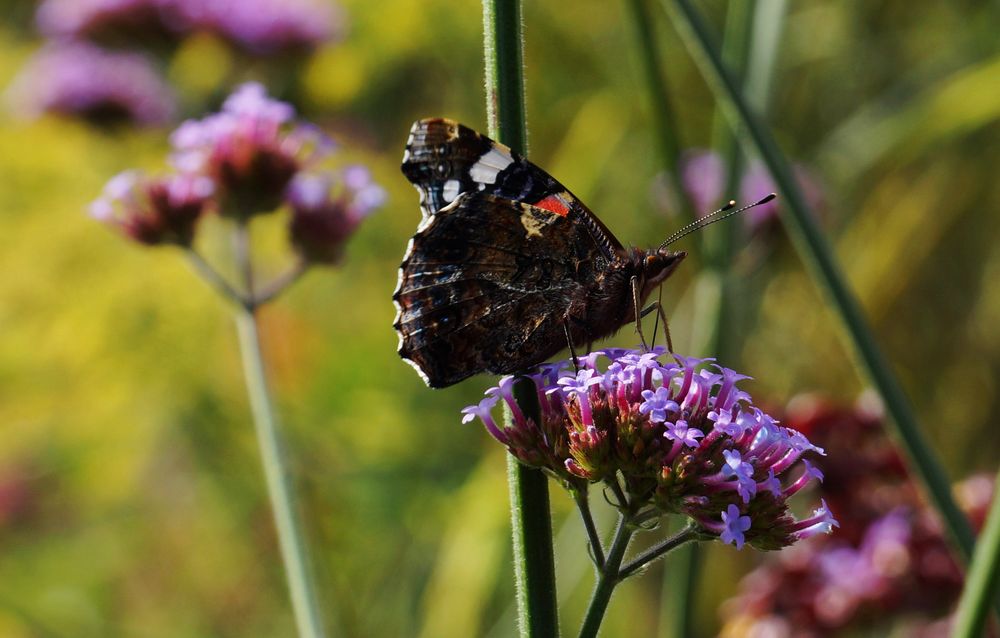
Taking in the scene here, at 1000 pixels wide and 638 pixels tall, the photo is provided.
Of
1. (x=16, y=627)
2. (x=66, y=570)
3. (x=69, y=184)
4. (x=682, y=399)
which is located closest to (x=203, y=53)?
(x=69, y=184)

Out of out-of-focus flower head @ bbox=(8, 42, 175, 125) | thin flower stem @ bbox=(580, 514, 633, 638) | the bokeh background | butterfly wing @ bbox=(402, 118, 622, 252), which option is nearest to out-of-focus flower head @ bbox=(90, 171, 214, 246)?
butterfly wing @ bbox=(402, 118, 622, 252)

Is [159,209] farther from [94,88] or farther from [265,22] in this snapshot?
[94,88]

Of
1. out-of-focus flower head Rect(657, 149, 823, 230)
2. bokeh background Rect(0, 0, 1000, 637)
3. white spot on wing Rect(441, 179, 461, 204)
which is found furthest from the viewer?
bokeh background Rect(0, 0, 1000, 637)

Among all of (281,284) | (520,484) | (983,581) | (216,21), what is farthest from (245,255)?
(216,21)

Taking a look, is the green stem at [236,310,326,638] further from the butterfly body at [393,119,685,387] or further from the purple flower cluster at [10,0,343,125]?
the purple flower cluster at [10,0,343,125]

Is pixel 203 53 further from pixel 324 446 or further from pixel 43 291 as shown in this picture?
pixel 324 446

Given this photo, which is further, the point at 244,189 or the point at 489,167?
the point at 244,189

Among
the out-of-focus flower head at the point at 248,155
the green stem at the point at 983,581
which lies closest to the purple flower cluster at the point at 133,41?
the out-of-focus flower head at the point at 248,155
